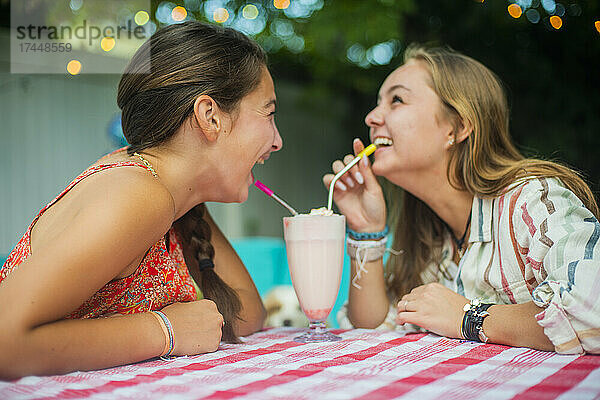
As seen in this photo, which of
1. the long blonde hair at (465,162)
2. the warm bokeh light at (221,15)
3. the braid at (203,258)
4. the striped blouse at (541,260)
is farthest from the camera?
the warm bokeh light at (221,15)

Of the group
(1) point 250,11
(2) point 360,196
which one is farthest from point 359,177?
(1) point 250,11

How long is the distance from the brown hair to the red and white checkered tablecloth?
32 cm

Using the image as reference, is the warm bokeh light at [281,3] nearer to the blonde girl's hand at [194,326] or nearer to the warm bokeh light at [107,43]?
the warm bokeh light at [107,43]

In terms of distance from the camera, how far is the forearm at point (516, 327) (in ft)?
4.27

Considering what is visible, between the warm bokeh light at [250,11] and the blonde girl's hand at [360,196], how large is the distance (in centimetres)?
229

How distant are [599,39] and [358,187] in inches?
76.4

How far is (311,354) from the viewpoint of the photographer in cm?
127

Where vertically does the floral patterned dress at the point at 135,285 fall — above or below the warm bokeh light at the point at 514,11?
below

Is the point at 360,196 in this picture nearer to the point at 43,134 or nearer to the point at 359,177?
the point at 359,177

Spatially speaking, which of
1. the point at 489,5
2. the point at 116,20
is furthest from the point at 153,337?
the point at 489,5

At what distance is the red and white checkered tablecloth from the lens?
0.94 metres

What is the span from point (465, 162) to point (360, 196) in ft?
1.24

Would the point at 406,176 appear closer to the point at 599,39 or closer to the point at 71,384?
the point at 71,384

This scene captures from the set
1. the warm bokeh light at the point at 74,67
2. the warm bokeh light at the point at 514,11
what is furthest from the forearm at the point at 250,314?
the warm bokeh light at the point at 514,11
